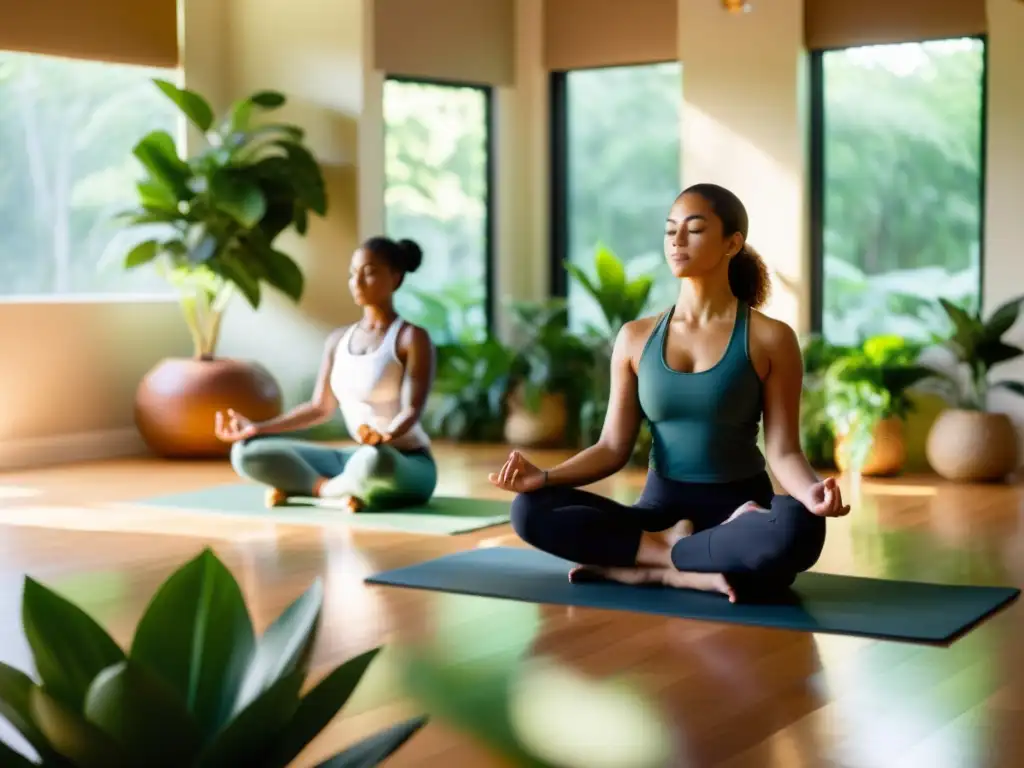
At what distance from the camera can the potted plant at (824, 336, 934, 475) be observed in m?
6.21

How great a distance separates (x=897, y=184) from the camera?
22.4ft

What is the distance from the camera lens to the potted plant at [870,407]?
6215 mm

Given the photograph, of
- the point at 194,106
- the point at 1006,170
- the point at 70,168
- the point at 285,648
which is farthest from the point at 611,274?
the point at 285,648

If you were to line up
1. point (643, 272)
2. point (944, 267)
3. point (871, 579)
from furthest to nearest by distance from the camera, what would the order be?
point (643, 272)
point (944, 267)
point (871, 579)

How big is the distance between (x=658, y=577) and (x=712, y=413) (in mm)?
421

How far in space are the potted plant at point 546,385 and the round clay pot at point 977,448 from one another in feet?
5.68

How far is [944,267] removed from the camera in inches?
265

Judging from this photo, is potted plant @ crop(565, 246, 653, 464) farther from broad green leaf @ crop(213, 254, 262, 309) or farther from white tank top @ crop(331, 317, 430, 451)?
white tank top @ crop(331, 317, 430, 451)

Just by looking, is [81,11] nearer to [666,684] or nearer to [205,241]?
[205,241]

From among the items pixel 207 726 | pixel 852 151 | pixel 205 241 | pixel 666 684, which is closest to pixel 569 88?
pixel 852 151

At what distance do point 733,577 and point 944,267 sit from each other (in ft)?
11.3

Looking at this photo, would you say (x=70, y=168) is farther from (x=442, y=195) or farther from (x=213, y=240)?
(x=442, y=195)

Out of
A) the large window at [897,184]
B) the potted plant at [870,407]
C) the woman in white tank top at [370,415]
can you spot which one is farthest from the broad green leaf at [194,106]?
the potted plant at [870,407]

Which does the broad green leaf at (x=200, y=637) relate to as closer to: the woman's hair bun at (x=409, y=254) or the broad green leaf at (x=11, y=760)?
the broad green leaf at (x=11, y=760)
